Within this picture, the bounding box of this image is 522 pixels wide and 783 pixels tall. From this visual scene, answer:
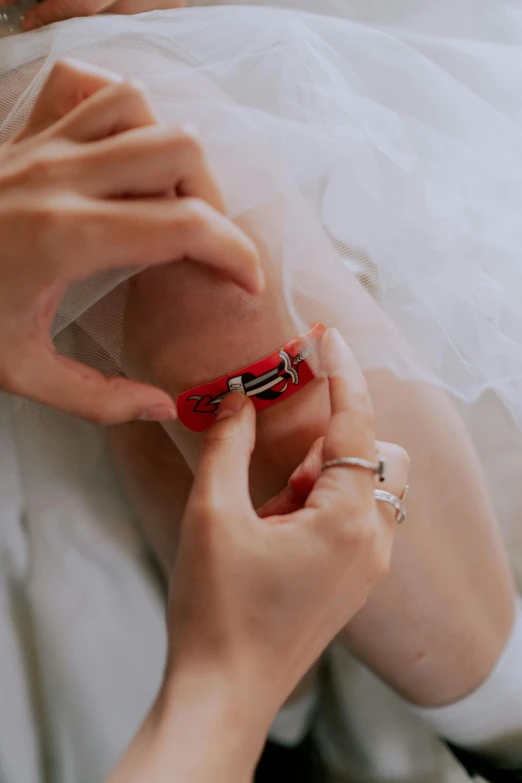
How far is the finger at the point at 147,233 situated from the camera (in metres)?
0.40

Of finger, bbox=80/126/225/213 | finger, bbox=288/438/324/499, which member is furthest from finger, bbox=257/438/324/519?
finger, bbox=80/126/225/213

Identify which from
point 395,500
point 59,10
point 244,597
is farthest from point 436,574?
point 59,10

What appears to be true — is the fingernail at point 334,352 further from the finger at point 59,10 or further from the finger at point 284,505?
the finger at point 59,10

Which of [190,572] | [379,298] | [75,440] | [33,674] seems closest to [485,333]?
[379,298]

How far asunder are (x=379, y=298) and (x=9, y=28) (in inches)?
19.0

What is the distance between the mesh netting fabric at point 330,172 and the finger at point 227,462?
0.11 meters

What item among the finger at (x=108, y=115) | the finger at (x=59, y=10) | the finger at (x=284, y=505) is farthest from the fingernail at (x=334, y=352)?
the finger at (x=59, y=10)

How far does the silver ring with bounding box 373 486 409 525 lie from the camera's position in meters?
0.48

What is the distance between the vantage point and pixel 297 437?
52 cm

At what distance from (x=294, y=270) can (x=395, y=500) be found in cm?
21

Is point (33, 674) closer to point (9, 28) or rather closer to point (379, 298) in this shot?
point (379, 298)

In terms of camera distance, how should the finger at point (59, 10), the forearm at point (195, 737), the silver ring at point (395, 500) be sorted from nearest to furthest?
the forearm at point (195, 737) < the silver ring at point (395, 500) < the finger at point (59, 10)

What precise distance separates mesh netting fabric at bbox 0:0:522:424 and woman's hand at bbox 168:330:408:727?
0.45 ft

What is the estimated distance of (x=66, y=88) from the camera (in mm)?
449
